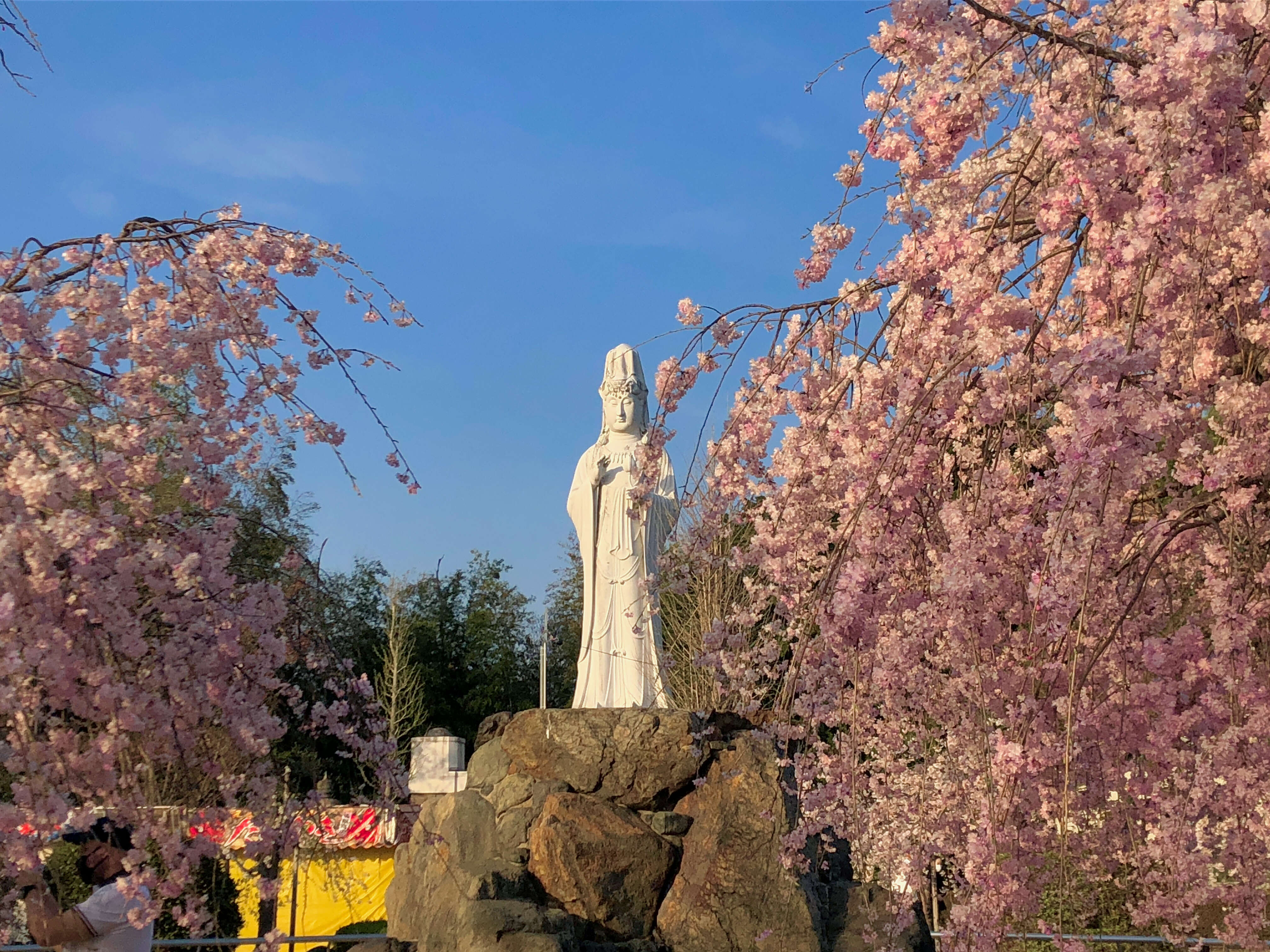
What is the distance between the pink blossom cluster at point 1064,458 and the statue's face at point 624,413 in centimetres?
479

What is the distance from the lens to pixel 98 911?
4086mm

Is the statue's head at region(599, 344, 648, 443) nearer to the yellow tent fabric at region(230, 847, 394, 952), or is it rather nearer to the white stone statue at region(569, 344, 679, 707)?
the white stone statue at region(569, 344, 679, 707)

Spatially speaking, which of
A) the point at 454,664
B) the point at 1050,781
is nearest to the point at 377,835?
the point at 1050,781

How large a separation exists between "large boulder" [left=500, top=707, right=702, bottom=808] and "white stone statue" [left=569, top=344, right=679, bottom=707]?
1.16m

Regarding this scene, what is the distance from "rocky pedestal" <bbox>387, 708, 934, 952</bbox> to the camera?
6.81 metres

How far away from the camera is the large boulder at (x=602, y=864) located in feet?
23.1

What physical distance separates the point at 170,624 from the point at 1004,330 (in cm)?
250

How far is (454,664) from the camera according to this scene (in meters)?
26.7

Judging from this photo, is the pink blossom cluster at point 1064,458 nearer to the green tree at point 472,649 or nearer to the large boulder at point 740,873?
the large boulder at point 740,873

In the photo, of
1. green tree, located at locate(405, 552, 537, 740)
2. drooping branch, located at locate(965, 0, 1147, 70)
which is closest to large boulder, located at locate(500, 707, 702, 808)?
drooping branch, located at locate(965, 0, 1147, 70)

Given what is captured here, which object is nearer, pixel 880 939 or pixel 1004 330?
pixel 1004 330

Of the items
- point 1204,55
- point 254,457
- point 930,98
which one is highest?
point 930,98

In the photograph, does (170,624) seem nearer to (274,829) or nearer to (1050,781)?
(274,829)

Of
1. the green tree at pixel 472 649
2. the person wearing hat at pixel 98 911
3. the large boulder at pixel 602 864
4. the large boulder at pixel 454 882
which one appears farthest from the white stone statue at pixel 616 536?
the green tree at pixel 472 649
